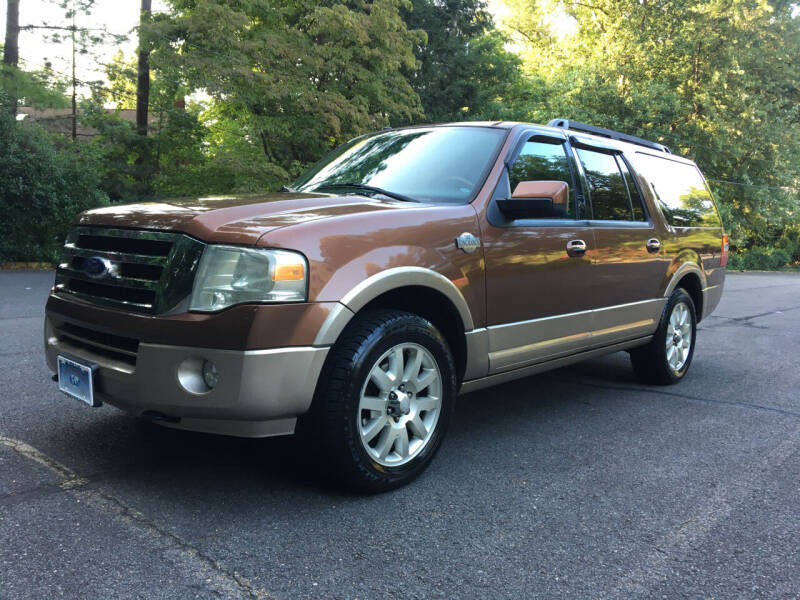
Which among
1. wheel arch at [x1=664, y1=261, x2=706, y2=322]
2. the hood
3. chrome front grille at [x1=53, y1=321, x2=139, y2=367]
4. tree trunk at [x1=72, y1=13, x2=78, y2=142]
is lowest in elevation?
chrome front grille at [x1=53, y1=321, x2=139, y2=367]

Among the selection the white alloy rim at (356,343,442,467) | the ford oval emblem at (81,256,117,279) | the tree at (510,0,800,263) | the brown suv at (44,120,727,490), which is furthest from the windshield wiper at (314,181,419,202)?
the tree at (510,0,800,263)

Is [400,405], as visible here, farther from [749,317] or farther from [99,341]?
[749,317]

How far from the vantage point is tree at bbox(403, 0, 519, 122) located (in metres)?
23.8

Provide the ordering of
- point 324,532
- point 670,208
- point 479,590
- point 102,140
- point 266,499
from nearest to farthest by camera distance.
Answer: point 479,590
point 324,532
point 266,499
point 670,208
point 102,140

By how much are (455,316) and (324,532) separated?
51.8 inches

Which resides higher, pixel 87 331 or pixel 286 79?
pixel 286 79

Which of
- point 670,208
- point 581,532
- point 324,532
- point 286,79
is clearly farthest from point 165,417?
point 286,79

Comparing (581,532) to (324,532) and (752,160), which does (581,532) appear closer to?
(324,532)

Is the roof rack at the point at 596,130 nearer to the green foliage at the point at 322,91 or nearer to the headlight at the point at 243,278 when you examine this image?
the headlight at the point at 243,278

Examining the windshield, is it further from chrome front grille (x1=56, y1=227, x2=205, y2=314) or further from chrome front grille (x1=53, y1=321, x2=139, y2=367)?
chrome front grille (x1=53, y1=321, x2=139, y2=367)

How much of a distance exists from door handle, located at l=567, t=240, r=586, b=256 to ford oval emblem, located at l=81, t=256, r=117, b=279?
2.58 metres

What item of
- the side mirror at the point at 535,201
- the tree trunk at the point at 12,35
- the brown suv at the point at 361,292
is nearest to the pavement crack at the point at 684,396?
the brown suv at the point at 361,292

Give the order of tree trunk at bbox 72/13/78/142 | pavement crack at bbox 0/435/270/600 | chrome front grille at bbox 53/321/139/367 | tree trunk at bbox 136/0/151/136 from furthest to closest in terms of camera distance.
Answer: tree trunk at bbox 136/0/151/136, tree trunk at bbox 72/13/78/142, chrome front grille at bbox 53/321/139/367, pavement crack at bbox 0/435/270/600

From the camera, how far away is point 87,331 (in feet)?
10.7
